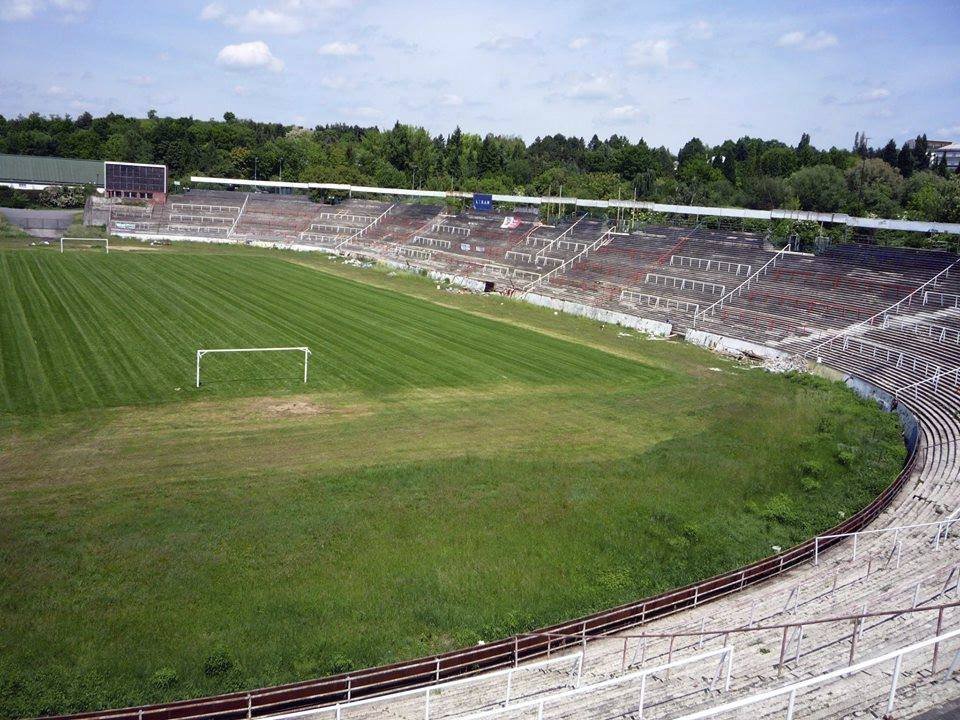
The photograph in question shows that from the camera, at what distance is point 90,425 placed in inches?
1011

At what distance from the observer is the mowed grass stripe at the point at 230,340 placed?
31.1m

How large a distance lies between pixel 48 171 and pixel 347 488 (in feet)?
374

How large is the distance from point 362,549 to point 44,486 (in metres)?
9.46

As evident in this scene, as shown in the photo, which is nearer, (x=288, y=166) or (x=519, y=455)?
(x=519, y=455)

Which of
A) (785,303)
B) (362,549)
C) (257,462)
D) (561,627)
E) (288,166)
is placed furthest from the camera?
(288,166)

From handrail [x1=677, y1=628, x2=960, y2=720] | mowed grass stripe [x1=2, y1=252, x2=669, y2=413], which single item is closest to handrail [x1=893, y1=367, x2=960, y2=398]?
mowed grass stripe [x1=2, y1=252, x2=669, y2=413]

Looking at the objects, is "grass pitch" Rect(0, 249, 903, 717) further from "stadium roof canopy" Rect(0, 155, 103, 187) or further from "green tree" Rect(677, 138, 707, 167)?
"green tree" Rect(677, 138, 707, 167)

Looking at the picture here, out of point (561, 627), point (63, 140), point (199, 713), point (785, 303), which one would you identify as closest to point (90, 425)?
point (199, 713)

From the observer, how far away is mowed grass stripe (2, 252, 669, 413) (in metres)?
31.1

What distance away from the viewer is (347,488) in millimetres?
22016

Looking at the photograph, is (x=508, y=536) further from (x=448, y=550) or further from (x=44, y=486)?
(x=44, y=486)

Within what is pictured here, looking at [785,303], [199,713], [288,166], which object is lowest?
[199,713]

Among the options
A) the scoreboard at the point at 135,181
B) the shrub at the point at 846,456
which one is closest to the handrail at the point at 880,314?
the shrub at the point at 846,456

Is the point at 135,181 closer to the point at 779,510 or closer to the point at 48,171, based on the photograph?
the point at 48,171
